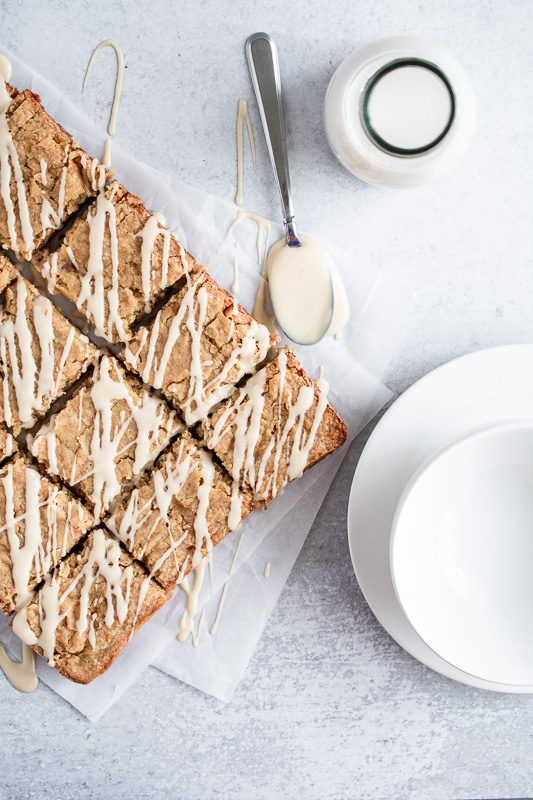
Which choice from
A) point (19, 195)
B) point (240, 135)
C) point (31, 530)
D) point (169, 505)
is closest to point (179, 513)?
point (169, 505)

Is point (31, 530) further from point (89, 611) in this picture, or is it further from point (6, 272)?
point (6, 272)

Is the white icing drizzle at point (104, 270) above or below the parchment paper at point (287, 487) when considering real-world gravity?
above

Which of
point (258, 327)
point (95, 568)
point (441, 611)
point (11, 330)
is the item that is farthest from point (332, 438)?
point (11, 330)

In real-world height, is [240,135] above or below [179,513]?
above

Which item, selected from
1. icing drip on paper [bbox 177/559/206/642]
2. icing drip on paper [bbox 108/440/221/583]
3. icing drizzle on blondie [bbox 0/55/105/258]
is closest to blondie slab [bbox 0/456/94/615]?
icing drip on paper [bbox 108/440/221/583]

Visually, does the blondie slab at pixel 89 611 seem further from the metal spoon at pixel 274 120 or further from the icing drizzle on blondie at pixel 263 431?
the metal spoon at pixel 274 120

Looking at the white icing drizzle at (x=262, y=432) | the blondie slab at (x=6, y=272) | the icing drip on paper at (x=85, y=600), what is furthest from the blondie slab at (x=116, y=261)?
the icing drip on paper at (x=85, y=600)
